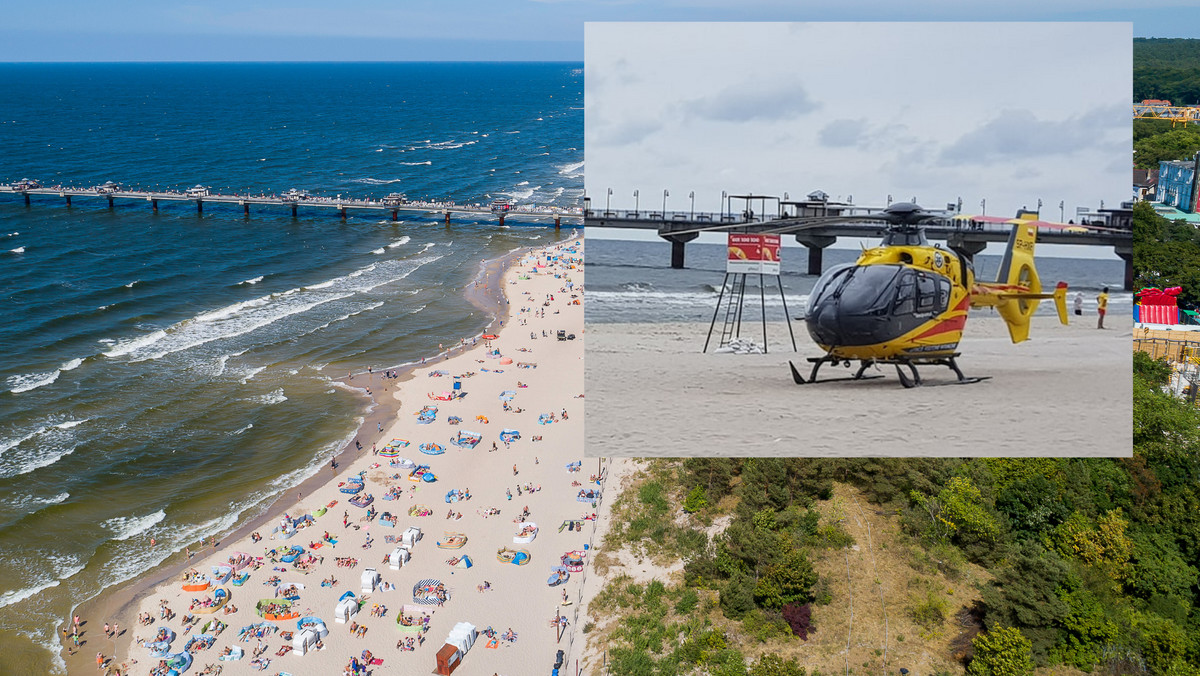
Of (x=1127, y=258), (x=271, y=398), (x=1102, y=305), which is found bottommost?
(x=271, y=398)

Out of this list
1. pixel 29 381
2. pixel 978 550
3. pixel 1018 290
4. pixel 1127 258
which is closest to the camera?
pixel 1018 290

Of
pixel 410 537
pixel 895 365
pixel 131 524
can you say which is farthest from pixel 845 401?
pixel 131 524

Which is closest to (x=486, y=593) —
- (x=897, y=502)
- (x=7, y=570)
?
(x=897, y=502)

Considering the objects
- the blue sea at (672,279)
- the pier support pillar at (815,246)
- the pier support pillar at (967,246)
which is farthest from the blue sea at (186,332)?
the pier support pillar at (967,246)

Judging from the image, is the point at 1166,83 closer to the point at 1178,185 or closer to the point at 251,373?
the point at 1178,185

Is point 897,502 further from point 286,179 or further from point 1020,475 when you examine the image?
point 286,179

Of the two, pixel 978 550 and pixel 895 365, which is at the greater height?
pixel 895 365

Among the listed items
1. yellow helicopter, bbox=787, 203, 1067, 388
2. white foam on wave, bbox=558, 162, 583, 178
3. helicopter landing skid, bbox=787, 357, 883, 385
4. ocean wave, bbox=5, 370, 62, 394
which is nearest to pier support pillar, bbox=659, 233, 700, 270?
yellow helicopter, bbox=787, 203, 1067, 388

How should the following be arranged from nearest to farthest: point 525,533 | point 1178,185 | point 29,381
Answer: point 525,533 → point 29,381 → point 1178,185

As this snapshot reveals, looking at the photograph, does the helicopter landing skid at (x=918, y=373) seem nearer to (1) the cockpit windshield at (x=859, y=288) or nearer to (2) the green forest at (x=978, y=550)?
(1) the cockpit windshield at (x=859, y=288)
